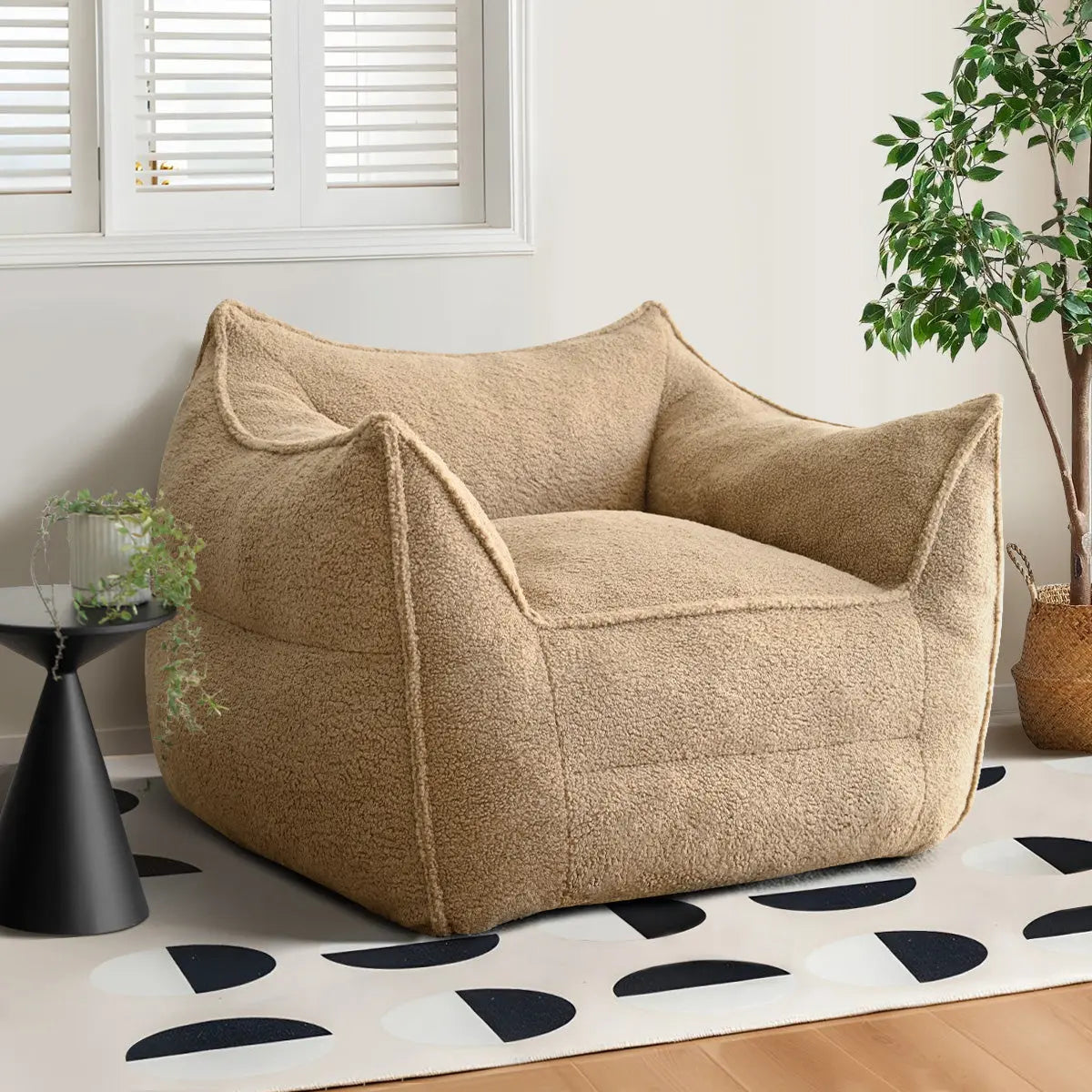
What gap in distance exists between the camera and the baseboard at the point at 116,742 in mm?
2605

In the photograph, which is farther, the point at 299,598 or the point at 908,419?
the point at 908,419

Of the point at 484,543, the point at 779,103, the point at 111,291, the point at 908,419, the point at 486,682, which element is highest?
the point at 779,103

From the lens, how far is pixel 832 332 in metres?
2.94

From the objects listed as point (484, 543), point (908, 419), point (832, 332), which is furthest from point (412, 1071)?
point (832, 332)

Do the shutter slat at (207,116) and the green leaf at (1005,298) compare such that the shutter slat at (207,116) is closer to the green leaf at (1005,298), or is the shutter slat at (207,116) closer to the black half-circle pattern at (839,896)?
the green leaf at (1005,298)

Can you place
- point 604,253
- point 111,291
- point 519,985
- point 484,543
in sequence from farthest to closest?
point 604,253
point 111,291
point 484,543
point 519,985

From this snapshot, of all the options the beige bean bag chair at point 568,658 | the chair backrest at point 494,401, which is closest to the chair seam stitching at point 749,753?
the beige bean bag chair at point 568,658

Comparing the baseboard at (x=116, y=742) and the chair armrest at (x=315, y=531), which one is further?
the baseboard at (x=116, y=742)

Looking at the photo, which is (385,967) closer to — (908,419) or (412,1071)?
(412,1071)

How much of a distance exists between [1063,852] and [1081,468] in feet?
3.09

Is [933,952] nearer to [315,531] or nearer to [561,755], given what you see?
[561,755]

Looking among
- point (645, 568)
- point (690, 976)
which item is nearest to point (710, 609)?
point (645, 568)

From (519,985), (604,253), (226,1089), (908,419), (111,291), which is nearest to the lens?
(226,1089)

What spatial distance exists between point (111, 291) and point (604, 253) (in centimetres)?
90
